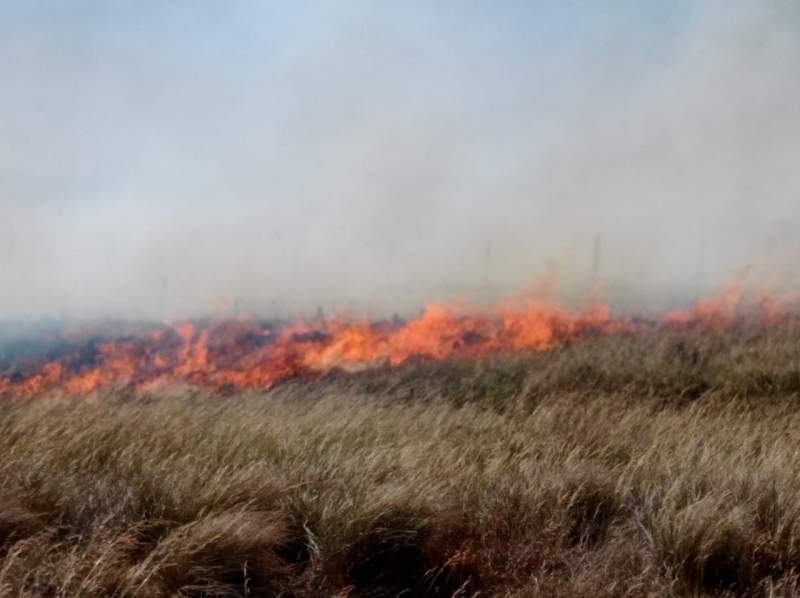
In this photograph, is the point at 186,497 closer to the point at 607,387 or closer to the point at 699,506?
the point at 699,506

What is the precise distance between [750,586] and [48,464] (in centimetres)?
395

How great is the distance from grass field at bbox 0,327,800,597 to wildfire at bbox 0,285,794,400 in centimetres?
741

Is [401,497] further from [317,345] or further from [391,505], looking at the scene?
[317,345]

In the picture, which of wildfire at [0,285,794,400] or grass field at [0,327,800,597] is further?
wildfire at [0,285,794,400]

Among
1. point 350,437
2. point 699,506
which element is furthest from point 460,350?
point 699,506

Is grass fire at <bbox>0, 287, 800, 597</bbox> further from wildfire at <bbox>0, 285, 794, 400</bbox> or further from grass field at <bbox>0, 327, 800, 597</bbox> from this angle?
wildfire at <bbox>0, 285, 794, 400</bbox>

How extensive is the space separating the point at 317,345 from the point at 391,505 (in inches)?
470

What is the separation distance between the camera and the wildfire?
47.1 feet

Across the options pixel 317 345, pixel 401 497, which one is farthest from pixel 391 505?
pixel 317 345

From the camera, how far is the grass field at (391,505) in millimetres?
3402

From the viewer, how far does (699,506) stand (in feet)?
13.0

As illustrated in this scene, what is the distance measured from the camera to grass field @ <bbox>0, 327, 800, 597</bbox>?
3.40 m

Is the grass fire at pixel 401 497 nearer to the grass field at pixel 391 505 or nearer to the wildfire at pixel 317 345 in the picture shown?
the grass field at pixel 391 505

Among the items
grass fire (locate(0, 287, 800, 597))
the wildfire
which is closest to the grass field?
grass fire (locate(0, 287, 800, 597))
